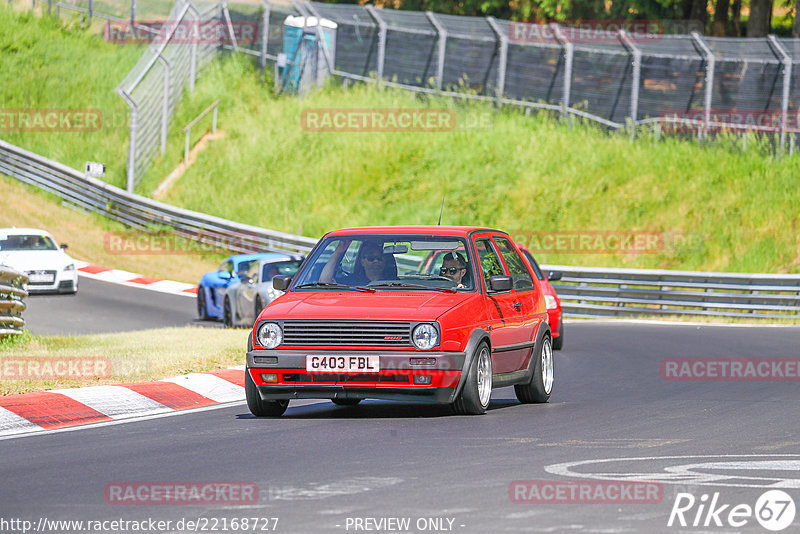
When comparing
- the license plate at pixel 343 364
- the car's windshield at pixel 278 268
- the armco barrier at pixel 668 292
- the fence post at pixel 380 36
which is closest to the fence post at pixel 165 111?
the fence post at pixel 380 36

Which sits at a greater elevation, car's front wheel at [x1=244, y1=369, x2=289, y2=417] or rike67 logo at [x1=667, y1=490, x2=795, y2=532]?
rike67 logo at [x1=667, y1=490, x2=795, y2=532]

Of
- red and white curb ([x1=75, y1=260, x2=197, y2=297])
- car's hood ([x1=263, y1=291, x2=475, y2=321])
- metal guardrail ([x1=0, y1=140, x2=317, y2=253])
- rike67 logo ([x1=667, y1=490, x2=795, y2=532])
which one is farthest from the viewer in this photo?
metal guardrail ([x1=0, y1=140, x2=317, y2=253])

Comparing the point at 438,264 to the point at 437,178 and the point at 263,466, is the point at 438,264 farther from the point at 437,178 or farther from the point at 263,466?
the point at 437,178

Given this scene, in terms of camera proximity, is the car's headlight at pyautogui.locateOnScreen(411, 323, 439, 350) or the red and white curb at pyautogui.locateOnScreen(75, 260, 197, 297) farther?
the red and white curb at pyautogui.locateOnScreen(75, 260, 197, 297)

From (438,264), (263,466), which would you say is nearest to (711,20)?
(438,264)

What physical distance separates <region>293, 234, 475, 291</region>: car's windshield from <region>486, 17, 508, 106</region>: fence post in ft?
85.6

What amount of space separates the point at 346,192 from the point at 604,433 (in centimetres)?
2958

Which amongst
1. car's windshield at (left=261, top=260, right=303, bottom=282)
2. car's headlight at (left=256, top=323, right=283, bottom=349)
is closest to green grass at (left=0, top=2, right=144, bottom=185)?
car's windshield at (left=261, top=260, right=303, bottom=282)

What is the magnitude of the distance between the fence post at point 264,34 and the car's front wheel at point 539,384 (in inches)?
1283

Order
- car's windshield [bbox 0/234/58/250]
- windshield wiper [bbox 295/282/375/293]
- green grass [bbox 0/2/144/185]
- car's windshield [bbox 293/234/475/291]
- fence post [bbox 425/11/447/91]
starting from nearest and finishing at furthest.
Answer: windshield wiper [bbox 295/282/375/293]
car's windshield [bbox 293/234/475/291]
car's windshield [bbox 0/234/58/250]
fence post [bbox 425/11/447/91]
green grass [bbox 0/2/144/185]

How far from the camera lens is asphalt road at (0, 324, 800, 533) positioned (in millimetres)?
6383

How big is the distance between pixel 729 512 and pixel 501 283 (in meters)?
4.87

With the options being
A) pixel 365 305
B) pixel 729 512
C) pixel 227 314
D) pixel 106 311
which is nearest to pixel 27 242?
pixel 106 311

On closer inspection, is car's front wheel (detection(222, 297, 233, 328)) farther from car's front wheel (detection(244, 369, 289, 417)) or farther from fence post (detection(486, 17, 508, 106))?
fence post (detection(486, 17, 508, 106))
